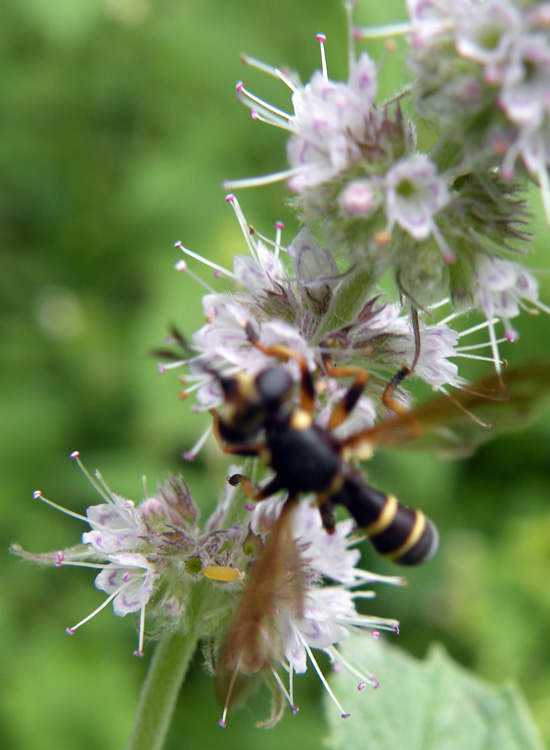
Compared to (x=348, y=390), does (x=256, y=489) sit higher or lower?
lower

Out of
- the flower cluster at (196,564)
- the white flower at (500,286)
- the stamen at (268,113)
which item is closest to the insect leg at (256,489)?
the flower cluster at (196,564)

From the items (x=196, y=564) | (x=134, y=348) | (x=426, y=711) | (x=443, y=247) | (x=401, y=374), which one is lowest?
(x=426, y=711)

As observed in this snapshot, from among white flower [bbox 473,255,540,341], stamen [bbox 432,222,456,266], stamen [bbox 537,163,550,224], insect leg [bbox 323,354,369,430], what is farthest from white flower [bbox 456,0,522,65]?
insect leg [bbox 323,354,369,430]

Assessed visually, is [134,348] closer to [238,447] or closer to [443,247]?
[238,447]

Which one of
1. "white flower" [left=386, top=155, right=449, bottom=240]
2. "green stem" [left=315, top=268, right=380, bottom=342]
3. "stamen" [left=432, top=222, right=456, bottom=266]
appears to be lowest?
"green stem" [left=315, top=268, right=380, bottom=342]

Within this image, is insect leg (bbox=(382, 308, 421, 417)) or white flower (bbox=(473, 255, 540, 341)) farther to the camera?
insect leg (bbox=(382, 308, 421, 417))

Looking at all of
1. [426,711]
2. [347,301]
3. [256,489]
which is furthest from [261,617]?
[426,711]

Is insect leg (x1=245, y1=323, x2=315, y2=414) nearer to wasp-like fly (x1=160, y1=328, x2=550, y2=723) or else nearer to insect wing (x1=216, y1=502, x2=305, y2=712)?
wasp-like fly (x1=160, y1=328, x2=550, y2=723)
